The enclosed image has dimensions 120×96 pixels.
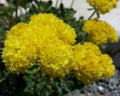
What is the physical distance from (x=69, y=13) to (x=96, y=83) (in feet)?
1.75

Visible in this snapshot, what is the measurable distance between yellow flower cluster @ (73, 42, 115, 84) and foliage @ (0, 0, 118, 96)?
0.90 feet

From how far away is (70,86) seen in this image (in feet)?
7.93

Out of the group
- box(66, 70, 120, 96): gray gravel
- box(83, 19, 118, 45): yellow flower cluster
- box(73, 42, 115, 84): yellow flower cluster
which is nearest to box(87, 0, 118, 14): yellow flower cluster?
box(83, 19, 118, 45): yellow flower cluster

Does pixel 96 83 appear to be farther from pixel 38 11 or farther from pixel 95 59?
pixel 95 59

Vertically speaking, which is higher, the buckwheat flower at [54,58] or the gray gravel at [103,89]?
the buckwheat flower at [54,58]

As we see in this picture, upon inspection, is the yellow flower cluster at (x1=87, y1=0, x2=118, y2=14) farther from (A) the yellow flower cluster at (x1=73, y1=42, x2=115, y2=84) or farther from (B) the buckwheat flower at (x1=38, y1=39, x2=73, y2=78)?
(B) the buckwheat flower at (x1=38, y1=39, x2=73, y2=78)

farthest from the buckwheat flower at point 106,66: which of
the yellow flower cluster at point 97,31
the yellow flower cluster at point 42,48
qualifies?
the yellow flower cluster at point 97,31

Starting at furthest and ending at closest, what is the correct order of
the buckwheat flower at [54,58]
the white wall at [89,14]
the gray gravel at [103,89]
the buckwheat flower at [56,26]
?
1. the white wall at [89,14]
2. the gray gravel at [103,89]
3. the buckwheat flower at [56,26]
4. the buckwheat flower at [54,58]

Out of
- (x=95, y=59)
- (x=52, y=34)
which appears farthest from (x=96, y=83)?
(x=52, y=34)

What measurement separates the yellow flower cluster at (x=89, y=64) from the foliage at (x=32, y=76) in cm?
27

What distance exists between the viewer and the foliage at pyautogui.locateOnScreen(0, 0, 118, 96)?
225 cm

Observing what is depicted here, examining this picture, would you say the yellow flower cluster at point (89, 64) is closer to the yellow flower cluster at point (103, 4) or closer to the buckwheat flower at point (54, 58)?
the buckwheat flower at point (54, 58)

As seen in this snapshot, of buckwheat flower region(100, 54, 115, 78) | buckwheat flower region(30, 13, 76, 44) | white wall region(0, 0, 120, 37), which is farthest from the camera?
white wall region(0, 0, 120, 37)

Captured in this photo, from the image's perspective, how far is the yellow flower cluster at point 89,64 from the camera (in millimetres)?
1864
